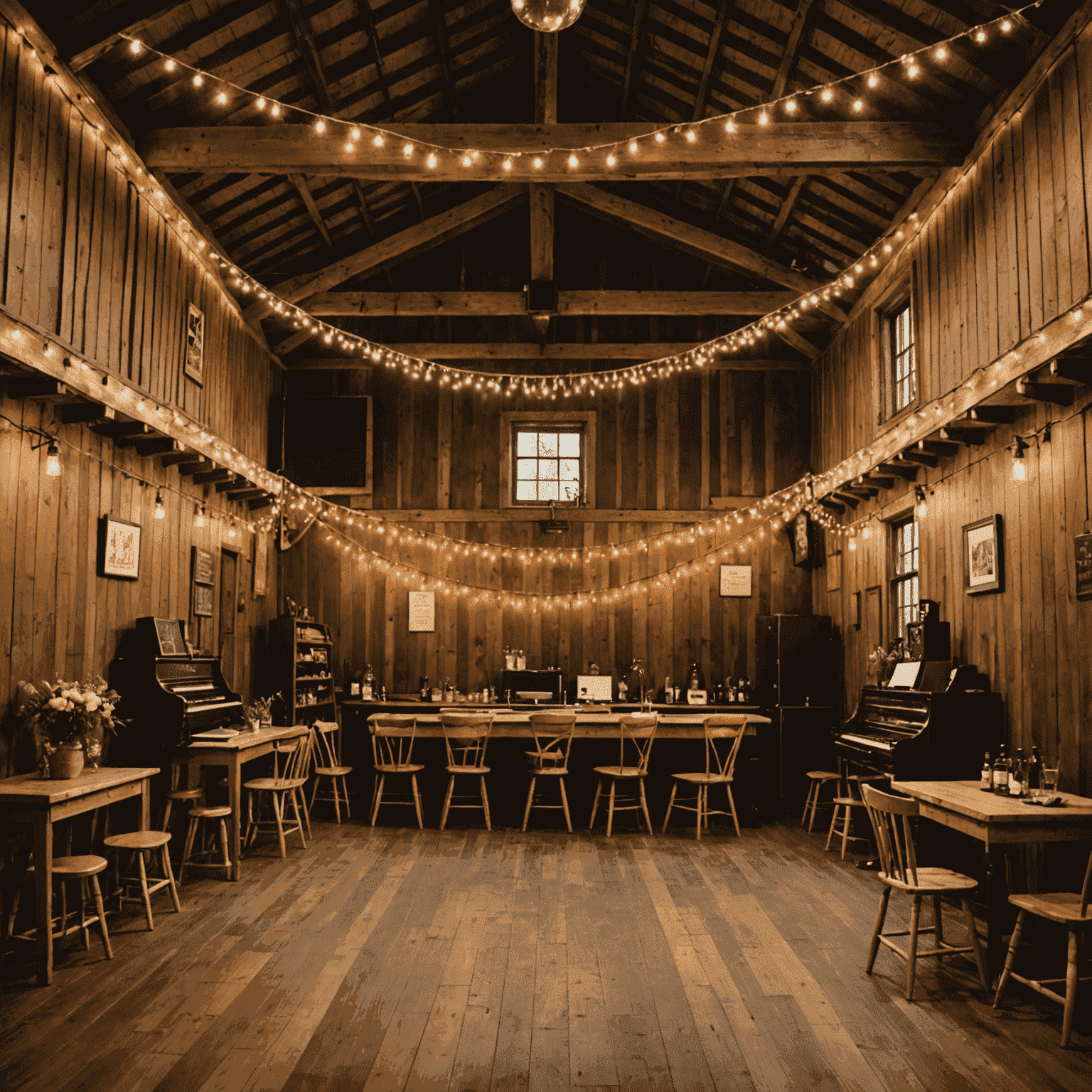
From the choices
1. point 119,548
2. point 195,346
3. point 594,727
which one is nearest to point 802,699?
point 594,727

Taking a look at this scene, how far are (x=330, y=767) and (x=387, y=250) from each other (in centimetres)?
481

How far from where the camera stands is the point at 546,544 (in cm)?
947

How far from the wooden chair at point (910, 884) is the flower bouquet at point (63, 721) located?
12.3 ft

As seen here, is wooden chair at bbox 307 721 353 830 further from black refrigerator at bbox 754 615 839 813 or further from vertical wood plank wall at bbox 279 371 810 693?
black refrigerator at bbox 754 615 839 813

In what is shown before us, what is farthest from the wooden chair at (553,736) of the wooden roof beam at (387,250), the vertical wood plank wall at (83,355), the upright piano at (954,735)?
the wooden roof beam at (387,250)

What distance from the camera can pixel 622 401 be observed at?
9562 millimetres

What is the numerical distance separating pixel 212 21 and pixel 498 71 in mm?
3090

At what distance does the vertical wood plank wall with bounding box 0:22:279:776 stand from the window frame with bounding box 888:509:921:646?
5556mm

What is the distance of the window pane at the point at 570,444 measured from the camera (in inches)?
379

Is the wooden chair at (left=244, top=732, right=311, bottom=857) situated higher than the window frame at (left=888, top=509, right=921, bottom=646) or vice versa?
the window frame at (left=888, top=509, right=921, bottom=646)

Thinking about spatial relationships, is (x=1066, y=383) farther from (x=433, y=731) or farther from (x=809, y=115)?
(x=433, y=731)

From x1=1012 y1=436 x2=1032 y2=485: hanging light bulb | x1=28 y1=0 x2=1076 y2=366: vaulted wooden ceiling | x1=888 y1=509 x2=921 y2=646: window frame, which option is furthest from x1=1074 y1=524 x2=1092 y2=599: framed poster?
x1=28 y1=0 x2=1076 y2=366: vaulted wooden ceiling

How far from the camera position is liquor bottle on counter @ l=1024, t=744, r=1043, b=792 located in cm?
423

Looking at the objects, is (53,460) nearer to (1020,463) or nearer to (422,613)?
(422,613)
